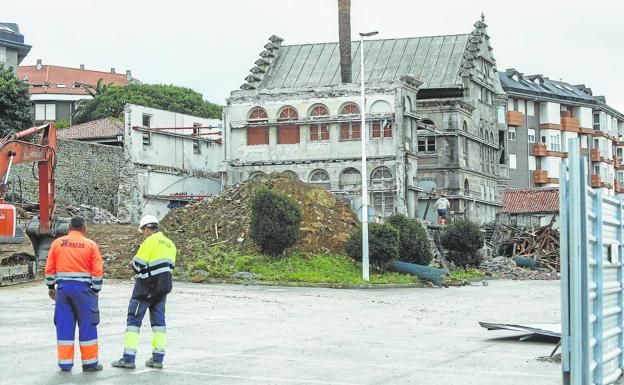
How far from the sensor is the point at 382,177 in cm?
6094

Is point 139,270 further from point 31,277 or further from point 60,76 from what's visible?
point 60,76

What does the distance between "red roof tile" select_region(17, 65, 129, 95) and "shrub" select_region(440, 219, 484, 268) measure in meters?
73.2

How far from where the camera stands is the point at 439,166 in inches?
2766

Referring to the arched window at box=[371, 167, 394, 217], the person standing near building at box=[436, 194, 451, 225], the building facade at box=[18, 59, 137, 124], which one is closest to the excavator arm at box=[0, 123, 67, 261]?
the arched window at box=[371, 167, 394, 217]

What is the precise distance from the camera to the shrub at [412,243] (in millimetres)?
41031

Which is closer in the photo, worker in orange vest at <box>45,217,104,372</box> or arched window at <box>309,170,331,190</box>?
worker in orange vest at <box>45,217,104,372</box>

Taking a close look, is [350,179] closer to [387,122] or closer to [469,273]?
[387,122]

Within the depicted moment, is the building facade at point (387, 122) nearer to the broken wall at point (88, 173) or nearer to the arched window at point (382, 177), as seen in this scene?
the arched window at point (382, 177)

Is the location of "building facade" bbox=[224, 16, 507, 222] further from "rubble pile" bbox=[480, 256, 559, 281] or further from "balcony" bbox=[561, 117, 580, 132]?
"balcony" bbox=[561, 117, 580, 132]

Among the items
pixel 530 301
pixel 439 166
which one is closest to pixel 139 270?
pixel 530 301

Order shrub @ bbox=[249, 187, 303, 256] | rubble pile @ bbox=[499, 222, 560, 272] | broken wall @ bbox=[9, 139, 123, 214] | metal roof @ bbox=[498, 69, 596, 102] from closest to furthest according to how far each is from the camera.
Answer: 1. shrub @ bbox=[249, 187, 303, 256]
2. broken wall @ bbox=[9, 139, 123, 214]
3. rubble pile @ bbox=[499, 222, 560, 272]
4. metal roof @ bbox=[498, 69, 596, 102]

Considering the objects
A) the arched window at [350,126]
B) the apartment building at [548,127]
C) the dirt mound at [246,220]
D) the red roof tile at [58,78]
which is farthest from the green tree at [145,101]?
the dirt mound at [246,220]

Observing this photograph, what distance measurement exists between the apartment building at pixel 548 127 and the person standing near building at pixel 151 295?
280 ft

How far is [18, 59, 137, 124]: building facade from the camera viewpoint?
11331 cm
